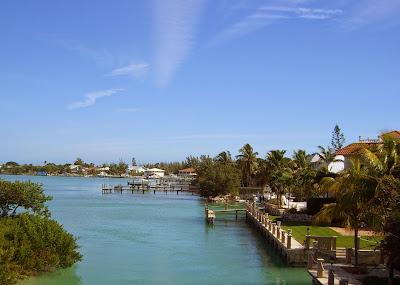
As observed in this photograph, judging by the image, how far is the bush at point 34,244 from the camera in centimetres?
2561

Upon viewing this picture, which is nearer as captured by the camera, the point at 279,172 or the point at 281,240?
the point at 281,240

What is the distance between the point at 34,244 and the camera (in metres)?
26.5

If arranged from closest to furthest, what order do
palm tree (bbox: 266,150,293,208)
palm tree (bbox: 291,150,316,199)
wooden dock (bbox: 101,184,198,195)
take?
palm tree (bbox: 291,150,316,199)
palm tree (bbox: 266,150,293,208)
wooden dock (bbox: 101,184,198,195)

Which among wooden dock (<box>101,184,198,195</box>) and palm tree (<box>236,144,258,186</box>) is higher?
palm tree (<box>236,144,258,186</box>)

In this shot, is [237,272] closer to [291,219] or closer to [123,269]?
[123,269]

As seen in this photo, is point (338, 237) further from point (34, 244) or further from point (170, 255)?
point (34, 244)

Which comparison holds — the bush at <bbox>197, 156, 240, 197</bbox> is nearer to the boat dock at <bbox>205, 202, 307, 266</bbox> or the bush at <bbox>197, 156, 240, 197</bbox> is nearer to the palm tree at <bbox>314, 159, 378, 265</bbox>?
the boat dock at <bbox>205, 202, 307, 266</bbox>

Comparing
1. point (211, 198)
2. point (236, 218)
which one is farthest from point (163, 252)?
point (211, 198)

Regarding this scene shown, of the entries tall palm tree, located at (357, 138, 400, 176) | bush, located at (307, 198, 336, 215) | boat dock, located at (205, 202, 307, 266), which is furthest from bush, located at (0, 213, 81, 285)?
bush, located at (307, 198, 336, 215)

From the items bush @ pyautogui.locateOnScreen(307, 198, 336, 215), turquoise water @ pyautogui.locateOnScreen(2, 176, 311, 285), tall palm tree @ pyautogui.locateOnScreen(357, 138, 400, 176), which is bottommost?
turquoise water @ pyautogui.locateOnScreen(2, 176, 311, 285)

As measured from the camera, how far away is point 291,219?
47.2m

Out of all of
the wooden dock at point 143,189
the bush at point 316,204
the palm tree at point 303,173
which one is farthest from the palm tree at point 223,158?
the bush at point 316,204

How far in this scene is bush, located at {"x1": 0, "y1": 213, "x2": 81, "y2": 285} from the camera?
Result: 1008 inches

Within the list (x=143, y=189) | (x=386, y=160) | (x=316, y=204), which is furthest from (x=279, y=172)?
(x=143, y=189)
